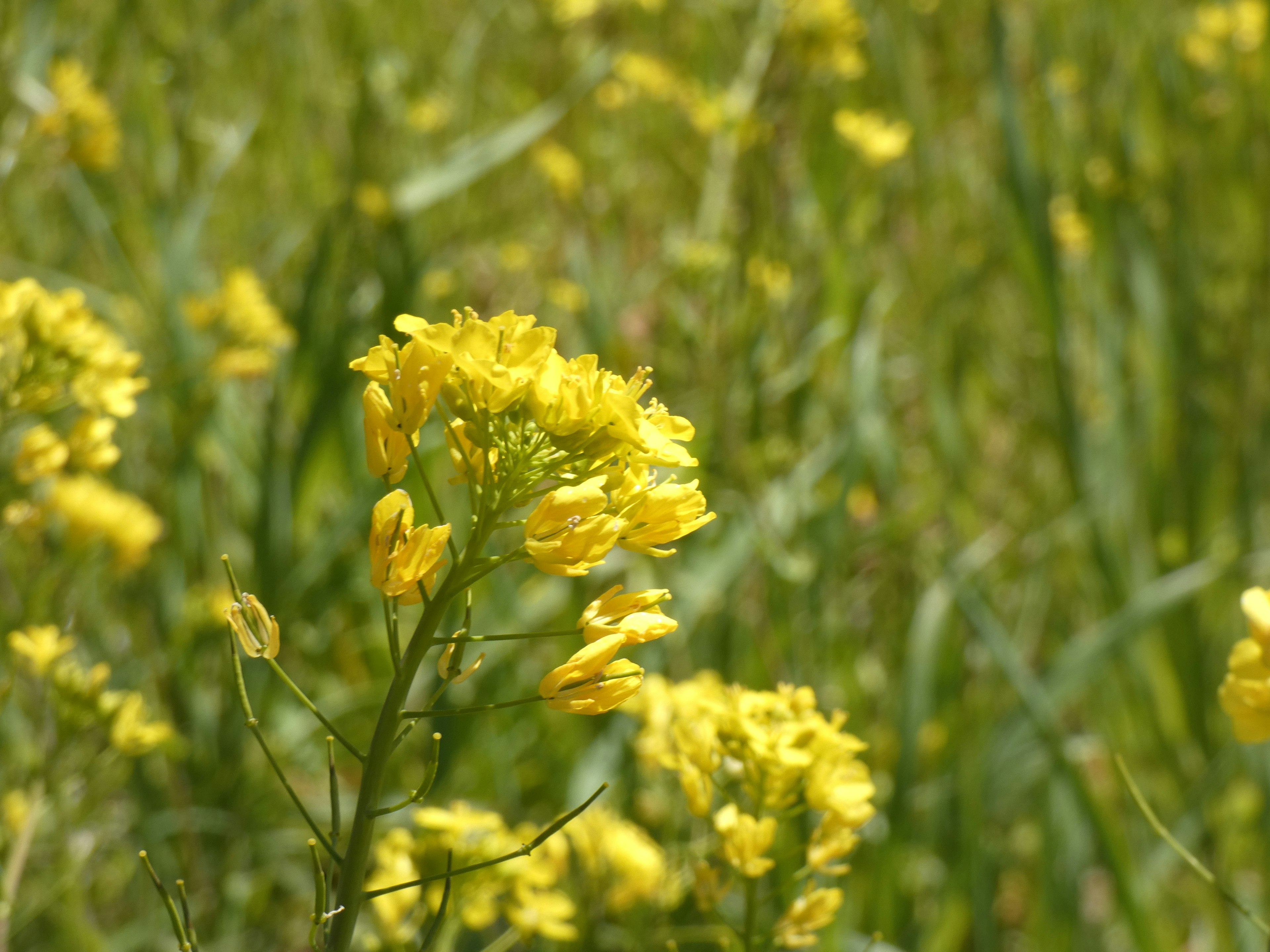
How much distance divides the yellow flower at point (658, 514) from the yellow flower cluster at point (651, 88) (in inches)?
89.5

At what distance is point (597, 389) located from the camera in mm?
701

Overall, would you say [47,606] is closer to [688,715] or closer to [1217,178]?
[688,715]

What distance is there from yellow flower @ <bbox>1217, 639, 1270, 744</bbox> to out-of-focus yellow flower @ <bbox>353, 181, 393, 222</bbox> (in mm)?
2006

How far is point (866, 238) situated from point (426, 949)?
2.33 m

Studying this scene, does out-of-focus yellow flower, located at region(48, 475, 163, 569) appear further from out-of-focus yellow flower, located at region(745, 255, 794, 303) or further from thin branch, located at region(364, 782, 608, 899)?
thin branch, located at region(364, 782, 608, 899)

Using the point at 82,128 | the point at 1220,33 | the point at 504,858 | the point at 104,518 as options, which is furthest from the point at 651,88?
the point at 504,858

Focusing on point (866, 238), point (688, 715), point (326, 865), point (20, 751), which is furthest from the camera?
point (866, 238)

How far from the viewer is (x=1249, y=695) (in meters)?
0.83

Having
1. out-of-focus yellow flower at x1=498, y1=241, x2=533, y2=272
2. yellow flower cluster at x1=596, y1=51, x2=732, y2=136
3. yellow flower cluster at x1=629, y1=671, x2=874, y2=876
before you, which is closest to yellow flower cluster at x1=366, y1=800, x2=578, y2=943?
yellow flower cluster at x1=629, y1=671, x2=874, y2=876

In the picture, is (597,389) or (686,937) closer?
(597,389)

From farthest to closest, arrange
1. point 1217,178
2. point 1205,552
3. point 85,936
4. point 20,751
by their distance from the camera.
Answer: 1. point 1217,178
2. point 1205,552
3. point 20,751
4. point 85,936

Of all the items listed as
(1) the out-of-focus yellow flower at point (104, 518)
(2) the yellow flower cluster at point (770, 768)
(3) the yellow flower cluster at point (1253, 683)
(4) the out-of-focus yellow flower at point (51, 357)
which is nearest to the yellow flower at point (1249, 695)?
(3) the yellow flower cluster at point (1253, 683)

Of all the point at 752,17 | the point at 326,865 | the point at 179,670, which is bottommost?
the point at 326,865

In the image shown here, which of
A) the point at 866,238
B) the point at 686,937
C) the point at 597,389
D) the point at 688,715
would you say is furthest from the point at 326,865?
the point at 866,238
